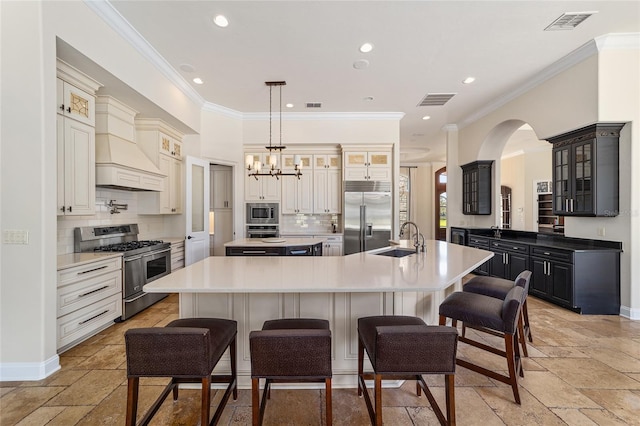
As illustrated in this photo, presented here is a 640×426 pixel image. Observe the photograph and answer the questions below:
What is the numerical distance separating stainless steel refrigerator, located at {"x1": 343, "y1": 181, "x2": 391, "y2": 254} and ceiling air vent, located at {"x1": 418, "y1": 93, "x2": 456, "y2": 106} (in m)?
1.78

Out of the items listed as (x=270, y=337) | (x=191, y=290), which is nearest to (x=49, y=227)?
(x=191, y=290)

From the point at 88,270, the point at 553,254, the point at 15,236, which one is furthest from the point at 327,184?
the point at 15,236

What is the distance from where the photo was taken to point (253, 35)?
10.2 ft

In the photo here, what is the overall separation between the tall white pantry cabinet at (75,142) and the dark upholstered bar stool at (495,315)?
3.83 meters

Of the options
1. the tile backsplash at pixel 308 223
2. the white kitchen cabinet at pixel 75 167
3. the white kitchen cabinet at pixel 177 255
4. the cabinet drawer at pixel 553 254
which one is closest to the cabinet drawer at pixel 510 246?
the cabinet drawer at pixel 553 254

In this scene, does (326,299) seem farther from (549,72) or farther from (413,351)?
(549,72)

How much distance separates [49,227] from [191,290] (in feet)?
5.62

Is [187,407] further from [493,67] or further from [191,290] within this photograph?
[493,67]

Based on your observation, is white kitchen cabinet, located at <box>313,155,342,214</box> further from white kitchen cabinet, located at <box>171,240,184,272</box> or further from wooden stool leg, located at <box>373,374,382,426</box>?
wooden stool leg, located at <box>373,374,382,426</box>

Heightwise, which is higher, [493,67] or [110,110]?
[493,67]

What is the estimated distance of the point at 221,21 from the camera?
2.87m

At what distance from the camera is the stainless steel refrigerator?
5.55 meters

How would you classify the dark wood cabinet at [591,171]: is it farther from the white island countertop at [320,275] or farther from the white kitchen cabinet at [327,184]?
the white kitchen cabinet at [327,184]

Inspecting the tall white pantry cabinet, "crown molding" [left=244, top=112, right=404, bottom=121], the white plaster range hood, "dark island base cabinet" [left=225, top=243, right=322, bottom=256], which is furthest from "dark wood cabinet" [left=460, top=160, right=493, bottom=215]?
the tall white pantry cabinet
